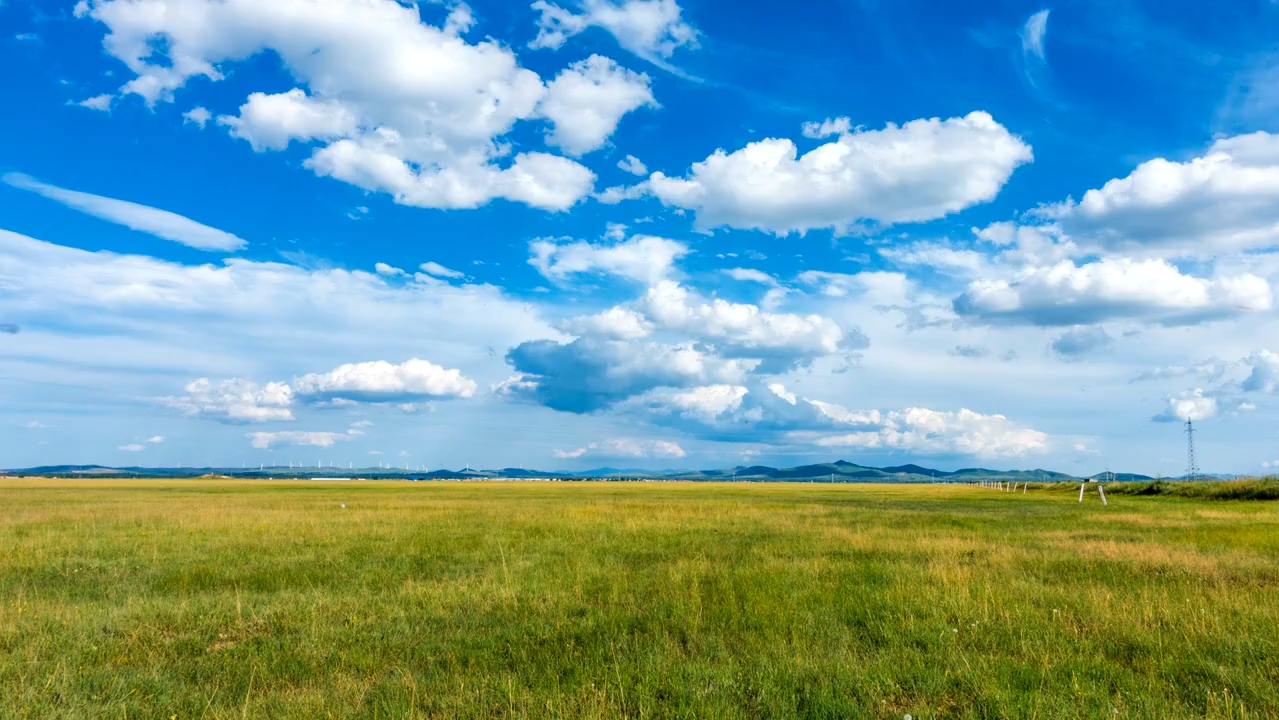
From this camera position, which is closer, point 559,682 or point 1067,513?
point 559,682

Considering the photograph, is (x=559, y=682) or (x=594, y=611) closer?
(x=559, y=682)

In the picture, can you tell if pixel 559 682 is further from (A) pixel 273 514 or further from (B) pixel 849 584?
(A) pixel 273 514

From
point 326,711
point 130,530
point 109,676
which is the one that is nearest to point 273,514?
point 130,530

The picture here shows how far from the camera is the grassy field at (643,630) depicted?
8.25 m

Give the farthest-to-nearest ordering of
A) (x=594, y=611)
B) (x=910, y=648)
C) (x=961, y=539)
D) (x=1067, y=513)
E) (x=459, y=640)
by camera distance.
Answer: (x=1067, y=513) → (x=961, y=539) → (x=594, y=611) → (x=459, y=640) → (x=910, y=648)

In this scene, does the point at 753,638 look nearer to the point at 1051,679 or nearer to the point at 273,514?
the point at 1051,679

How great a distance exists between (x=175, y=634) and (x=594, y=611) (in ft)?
21.6

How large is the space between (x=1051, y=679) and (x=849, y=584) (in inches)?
256

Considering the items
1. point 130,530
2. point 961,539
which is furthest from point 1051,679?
point 130,530

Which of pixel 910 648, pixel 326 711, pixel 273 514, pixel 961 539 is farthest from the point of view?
pixel 273 514

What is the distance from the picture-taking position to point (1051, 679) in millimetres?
8695

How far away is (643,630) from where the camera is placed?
11523 mm

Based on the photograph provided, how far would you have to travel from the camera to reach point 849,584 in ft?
49.6

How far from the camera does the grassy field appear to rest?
8.25 metres
